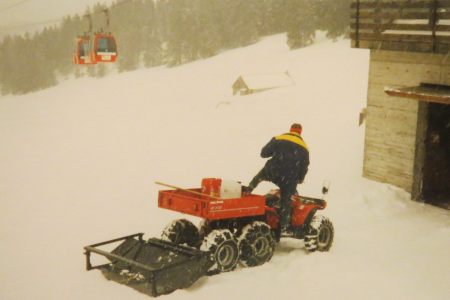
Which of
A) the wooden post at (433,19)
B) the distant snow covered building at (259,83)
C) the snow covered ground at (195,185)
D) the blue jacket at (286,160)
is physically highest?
the wooden post at (433,19)

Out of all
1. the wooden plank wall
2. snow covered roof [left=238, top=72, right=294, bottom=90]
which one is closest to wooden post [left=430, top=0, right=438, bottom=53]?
the wooden plank wall

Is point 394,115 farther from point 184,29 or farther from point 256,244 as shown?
point 184,29

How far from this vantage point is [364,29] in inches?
590

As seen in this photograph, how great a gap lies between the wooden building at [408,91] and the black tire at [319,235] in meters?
4.31

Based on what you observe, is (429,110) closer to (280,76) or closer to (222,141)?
(222,141)

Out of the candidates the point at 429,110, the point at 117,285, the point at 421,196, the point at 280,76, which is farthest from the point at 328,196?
the point at 280,76

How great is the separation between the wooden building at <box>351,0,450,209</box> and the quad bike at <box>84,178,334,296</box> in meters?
Answer: 5.03

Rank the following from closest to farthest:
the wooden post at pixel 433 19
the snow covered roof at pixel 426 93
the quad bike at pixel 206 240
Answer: the quad bike at pixel 206 240 → the snow covered roof at pixel 426 93 → the wooden post at pixel 433 19

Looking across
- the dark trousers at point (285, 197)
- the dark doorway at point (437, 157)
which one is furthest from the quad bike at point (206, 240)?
the dark doorway at point (437, 157)

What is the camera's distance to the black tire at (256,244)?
9.51m

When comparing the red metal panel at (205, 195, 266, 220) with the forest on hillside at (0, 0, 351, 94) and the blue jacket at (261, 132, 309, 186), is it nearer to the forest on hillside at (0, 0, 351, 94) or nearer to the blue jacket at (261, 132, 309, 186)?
the blue jacket at (261, 132, 309, 186)

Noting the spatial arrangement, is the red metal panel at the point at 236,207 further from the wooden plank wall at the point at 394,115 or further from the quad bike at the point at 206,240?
the wooden plank wall at the point at 394,115

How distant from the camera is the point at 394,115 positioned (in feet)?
49.3

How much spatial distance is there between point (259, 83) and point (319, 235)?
29550 millimetres
